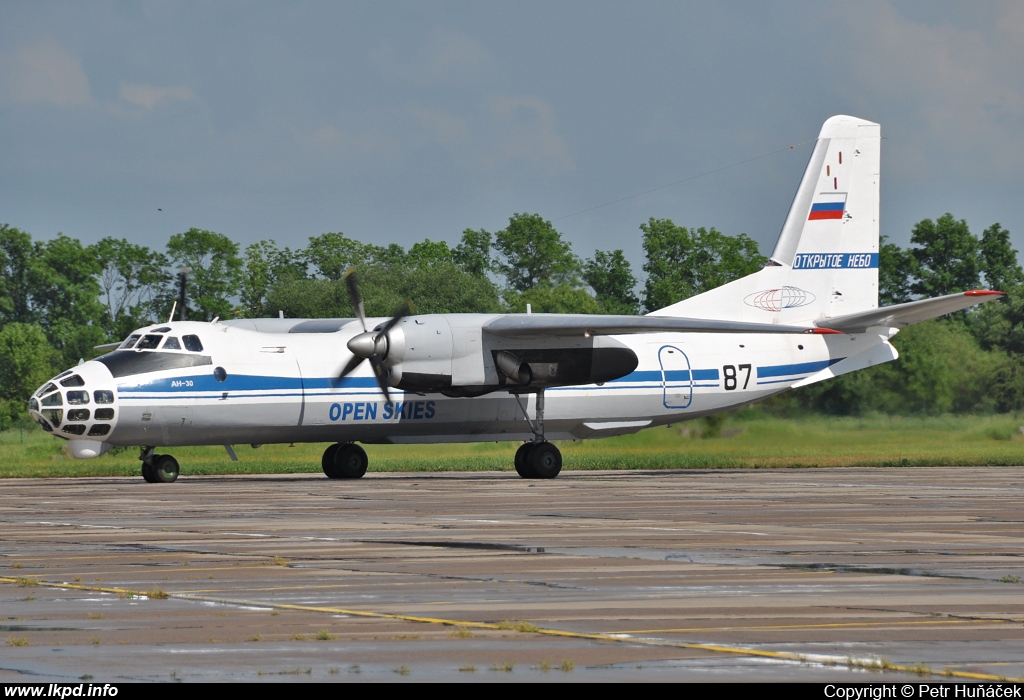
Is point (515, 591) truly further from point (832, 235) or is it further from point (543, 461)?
point (832, 235)

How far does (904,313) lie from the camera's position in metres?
33.9

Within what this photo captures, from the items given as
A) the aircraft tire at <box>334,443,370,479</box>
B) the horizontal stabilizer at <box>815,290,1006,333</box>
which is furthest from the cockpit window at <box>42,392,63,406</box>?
the horizontal stabilizer at <box>815,290,1006,333</box>

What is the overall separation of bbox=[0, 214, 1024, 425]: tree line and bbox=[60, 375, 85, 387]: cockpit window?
3113cm

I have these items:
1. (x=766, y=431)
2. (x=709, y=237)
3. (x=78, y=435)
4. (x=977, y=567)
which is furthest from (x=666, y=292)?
(x=977, y=567)

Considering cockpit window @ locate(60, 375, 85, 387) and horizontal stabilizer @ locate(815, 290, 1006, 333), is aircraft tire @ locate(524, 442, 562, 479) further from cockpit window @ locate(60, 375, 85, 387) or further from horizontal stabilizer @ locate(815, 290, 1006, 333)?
cockpit window @ locate(60, 375, 85, 387)

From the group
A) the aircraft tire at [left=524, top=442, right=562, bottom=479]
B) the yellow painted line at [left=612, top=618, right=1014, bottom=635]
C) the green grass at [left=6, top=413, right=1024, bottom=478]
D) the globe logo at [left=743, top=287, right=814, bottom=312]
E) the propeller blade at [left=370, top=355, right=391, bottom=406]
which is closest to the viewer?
the yellow painted line at [left=612, top=618, right=1014, bottom=635]

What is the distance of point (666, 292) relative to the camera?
3639 inches

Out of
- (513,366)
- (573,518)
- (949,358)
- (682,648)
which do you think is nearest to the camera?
(682,648)

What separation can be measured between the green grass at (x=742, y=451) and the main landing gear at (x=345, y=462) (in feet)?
16.7

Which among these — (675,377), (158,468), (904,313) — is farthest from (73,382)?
(904,313)

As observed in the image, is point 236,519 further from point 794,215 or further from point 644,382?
point 794,215

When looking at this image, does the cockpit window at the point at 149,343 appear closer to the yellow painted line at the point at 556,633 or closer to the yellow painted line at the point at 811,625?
the yellow painted line at the point at 556,633

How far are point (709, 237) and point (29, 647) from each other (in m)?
91.5

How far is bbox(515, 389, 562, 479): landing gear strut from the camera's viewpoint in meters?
32.5
